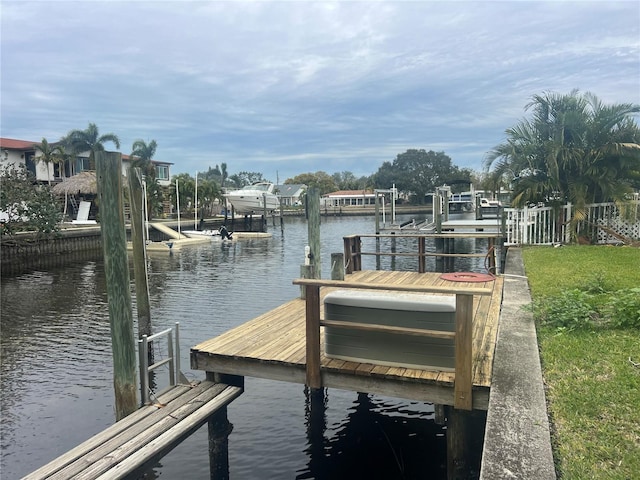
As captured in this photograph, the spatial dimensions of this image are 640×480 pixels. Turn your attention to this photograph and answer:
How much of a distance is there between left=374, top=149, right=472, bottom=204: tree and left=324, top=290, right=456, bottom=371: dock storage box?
8554 cm

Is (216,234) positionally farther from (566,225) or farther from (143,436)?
(143,436)

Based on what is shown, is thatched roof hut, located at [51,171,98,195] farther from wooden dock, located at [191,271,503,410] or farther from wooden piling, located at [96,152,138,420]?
wooden piling, located at [96,152,138,420]

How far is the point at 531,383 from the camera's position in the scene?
4.14 m

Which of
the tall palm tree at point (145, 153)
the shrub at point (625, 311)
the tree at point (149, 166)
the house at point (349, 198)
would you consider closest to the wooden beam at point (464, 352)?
the shrub at point (625, 311)

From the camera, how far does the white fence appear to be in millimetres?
15977

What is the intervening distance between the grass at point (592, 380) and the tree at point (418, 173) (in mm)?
84010

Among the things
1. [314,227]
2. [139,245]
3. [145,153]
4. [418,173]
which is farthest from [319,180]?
[139,245]

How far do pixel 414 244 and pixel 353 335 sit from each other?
25.8m

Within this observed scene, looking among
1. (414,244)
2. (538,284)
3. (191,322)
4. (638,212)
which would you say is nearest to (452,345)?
(538,284)

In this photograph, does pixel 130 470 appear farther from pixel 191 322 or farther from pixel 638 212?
pixel 638 212

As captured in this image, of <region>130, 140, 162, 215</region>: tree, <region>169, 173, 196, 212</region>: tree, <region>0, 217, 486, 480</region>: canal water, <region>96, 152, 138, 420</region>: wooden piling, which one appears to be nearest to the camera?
<region>96, 152, 138, 420</region>: wooden piling

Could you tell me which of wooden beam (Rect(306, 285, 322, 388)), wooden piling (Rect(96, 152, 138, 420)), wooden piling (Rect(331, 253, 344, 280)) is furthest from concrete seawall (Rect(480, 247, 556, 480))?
wooden piling (Rect(96, 152, 138, 420))

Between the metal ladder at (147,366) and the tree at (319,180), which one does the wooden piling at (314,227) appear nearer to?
the metal ladder at (147,366)

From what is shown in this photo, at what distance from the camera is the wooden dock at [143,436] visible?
3979mm
